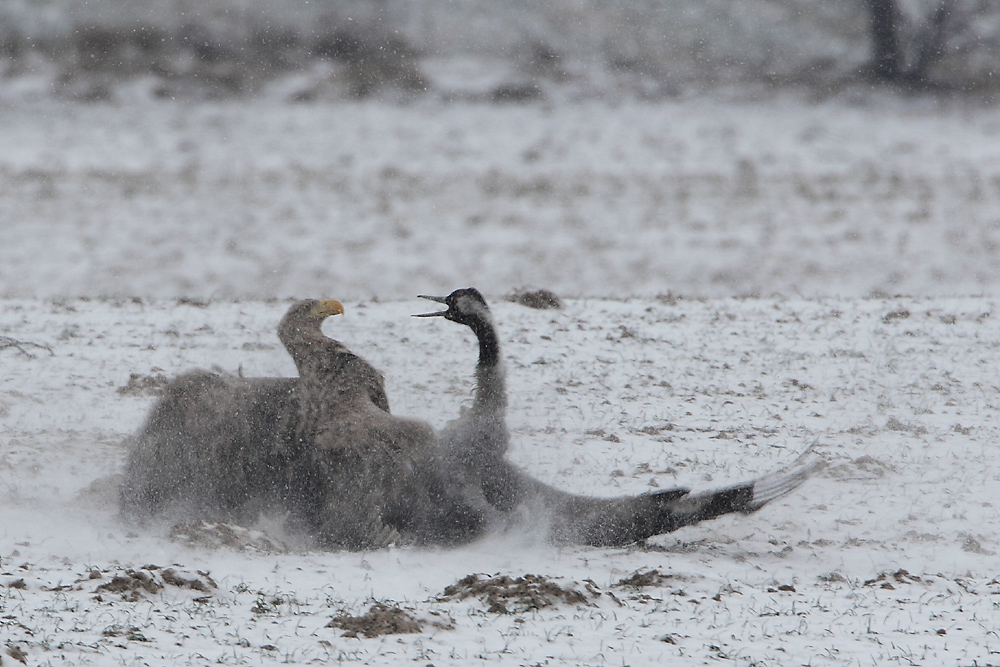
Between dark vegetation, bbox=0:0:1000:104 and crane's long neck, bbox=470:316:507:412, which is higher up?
dark vegetation, bbox=0:0:1000:104

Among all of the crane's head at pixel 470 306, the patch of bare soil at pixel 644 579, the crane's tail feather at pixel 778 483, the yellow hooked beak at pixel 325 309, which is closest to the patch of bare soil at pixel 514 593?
the patch of bare soil at pixel 644 579

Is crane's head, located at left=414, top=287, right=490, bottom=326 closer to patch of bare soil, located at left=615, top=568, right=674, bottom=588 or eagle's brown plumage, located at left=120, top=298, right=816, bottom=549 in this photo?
eagle's brown plumage, located at left=120, top=298, right=816, bottom=549

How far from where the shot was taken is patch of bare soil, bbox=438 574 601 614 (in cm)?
480

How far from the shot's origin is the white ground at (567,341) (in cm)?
464

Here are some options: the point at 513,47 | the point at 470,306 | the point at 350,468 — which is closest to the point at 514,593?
the point at 350,468

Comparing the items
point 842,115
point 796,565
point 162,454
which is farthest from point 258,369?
point 842,115

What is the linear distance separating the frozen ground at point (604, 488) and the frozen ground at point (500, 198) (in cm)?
427

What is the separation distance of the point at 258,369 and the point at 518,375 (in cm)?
219

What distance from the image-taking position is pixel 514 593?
193 inches

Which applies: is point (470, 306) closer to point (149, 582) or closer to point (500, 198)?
point (149, 582)

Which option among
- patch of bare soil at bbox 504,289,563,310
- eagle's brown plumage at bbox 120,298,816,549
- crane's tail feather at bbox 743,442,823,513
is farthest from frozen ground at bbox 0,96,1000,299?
crane's tail feather at bbox 743,442,823,513

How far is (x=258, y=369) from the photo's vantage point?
376 inches

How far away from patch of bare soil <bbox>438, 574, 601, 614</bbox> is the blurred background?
10.4 m

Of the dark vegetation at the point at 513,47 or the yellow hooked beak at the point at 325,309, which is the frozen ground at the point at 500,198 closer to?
the dark vegetation at the point at 513,47
